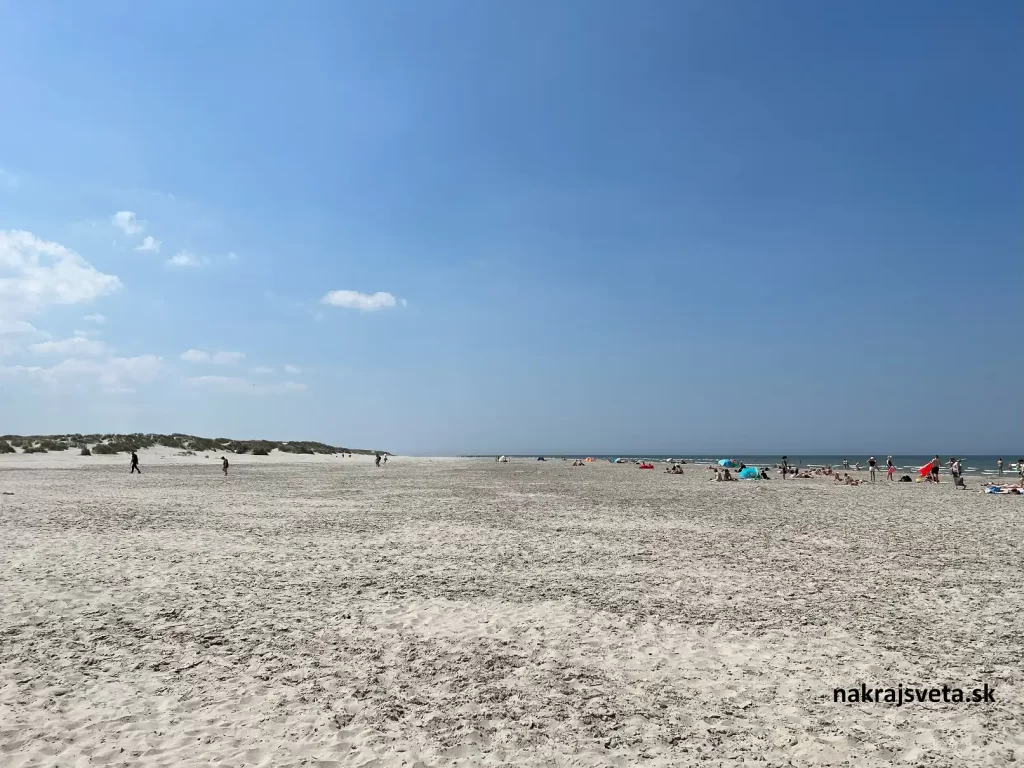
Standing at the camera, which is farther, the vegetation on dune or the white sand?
the vegetation on dune

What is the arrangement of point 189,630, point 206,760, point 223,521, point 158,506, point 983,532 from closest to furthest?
point 206,760 → point 189,630 → point 983,532 → point 223,521 → point 158,506

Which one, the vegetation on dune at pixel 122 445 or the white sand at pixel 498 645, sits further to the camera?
the vegetation on dune at pixel 122 445

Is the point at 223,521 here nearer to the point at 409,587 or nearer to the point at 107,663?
the point at 409,587

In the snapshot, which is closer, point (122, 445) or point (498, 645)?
point (498, 645)

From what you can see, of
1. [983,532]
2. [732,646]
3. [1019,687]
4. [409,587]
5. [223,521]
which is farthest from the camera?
[223,521]

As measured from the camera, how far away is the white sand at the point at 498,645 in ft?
16.7

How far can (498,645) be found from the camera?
7.32 m

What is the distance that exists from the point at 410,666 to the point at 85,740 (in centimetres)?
302

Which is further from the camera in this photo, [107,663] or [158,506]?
[158,506]

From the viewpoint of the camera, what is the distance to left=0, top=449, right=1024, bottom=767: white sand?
5.09 meters

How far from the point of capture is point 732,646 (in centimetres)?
719

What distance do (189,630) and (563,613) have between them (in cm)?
510

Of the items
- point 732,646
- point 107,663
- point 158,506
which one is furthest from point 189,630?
point 158,506

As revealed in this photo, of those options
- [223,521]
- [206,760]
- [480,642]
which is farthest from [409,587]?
[223,521]
